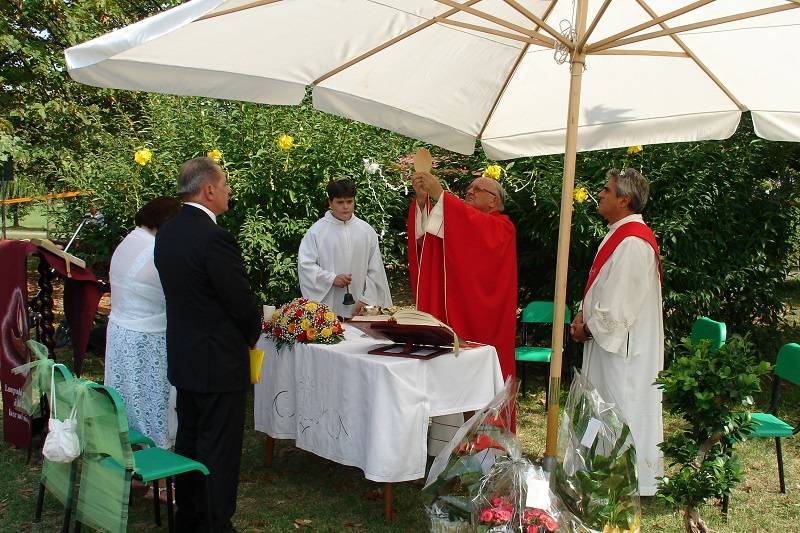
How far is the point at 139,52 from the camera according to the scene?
374 cm

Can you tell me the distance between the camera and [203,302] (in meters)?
3.71

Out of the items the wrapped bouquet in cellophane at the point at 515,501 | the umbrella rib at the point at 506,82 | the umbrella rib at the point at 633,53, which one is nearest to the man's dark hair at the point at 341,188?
the umbrella rib at the point at 506,82

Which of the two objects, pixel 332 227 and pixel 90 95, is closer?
pixel 332 227

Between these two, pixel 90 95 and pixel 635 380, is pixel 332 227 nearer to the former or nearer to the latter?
pixel 635 380

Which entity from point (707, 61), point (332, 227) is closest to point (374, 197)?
point (332, 227)

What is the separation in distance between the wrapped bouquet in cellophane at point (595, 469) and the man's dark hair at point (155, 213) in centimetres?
254

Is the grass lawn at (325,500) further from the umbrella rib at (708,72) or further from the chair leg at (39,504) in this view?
the umbrella rib at (708,72)

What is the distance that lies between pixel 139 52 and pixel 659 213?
4.99m

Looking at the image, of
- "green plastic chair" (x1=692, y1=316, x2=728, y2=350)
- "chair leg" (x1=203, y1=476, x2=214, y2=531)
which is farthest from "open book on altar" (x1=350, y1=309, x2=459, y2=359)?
"green plastic chair" (x1=692, y1=316, x2=728, y2=350)

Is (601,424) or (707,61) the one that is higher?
(707,61)

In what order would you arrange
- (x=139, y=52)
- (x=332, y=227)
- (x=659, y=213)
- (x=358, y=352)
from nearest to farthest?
(x=139, y=52)
(x=358, y=352)
(x=332, y=227)
(x=659, y=213)

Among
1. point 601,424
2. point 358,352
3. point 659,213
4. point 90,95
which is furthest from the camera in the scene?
point 90,95

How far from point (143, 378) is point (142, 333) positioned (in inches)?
10.1

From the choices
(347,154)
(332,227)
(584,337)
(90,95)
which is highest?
(90,95)
